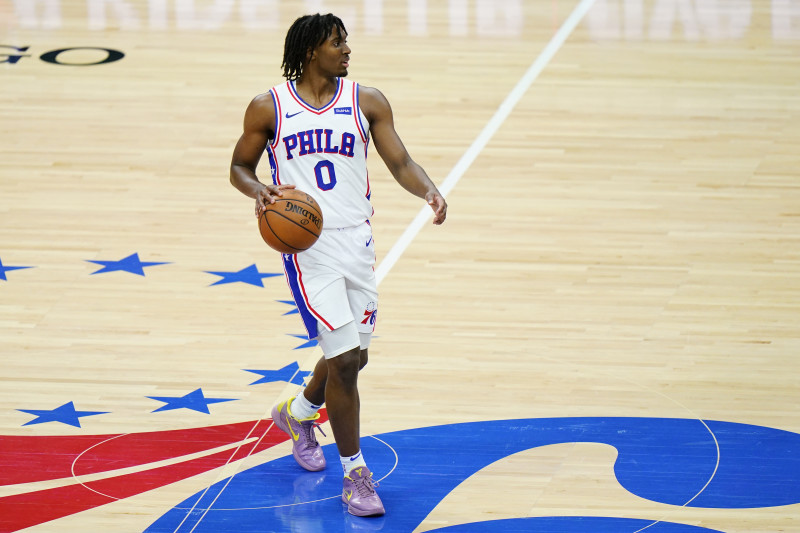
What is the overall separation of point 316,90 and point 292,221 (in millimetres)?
606

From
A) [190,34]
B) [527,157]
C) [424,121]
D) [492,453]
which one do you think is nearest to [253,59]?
[190,34]

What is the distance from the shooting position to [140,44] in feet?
40.4

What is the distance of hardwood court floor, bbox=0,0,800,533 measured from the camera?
573 centimetres

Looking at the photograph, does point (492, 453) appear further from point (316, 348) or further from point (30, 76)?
point (30, 76)

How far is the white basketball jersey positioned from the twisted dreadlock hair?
0.33ft

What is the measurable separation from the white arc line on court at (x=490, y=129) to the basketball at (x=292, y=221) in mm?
2616

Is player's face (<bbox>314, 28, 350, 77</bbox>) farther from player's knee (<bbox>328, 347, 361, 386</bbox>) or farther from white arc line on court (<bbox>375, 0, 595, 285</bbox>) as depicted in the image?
white arc line on court (<bbox>375, 0, 595, 285</bbox>)

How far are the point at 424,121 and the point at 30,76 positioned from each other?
11.9ft

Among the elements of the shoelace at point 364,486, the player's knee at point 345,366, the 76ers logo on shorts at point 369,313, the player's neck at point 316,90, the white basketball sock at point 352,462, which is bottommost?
the shoelace at point 364,486

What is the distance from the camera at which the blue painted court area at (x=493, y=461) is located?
532cm

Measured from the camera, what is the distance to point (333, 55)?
524 cm

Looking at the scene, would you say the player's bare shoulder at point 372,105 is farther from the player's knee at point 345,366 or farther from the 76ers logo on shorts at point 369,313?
the player's knee at point 345,366

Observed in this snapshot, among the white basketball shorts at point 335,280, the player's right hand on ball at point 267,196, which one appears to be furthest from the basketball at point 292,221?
the white basketball shorts at point 335,280

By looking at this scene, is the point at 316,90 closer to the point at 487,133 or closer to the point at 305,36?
the point at 305,36
